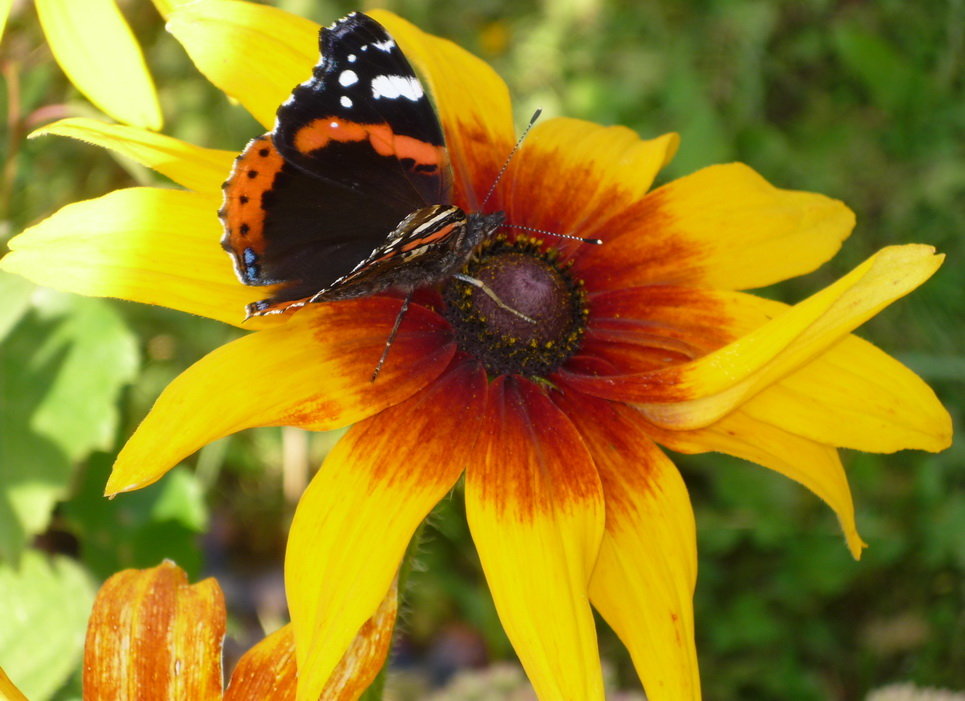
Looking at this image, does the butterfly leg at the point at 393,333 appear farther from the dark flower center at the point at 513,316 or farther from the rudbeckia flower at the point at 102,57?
the rudbeckia flower at the point at 102,57

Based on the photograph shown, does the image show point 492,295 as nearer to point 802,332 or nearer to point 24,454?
point 802,332

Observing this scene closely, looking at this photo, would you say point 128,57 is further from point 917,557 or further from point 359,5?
point 917,557

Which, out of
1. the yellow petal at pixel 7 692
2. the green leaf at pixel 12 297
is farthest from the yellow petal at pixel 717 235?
the yellow petal at pixel 7 692

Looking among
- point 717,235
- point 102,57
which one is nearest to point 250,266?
point 102,57

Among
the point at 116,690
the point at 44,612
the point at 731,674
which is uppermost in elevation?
the point at 116,690

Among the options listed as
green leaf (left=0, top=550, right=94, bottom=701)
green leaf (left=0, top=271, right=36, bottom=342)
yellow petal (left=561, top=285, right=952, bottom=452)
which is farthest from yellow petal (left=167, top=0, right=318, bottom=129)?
green leaf (left=0, top=550, right=94, bottom=701)

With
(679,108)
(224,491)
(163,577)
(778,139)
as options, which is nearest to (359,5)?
(679,108)
